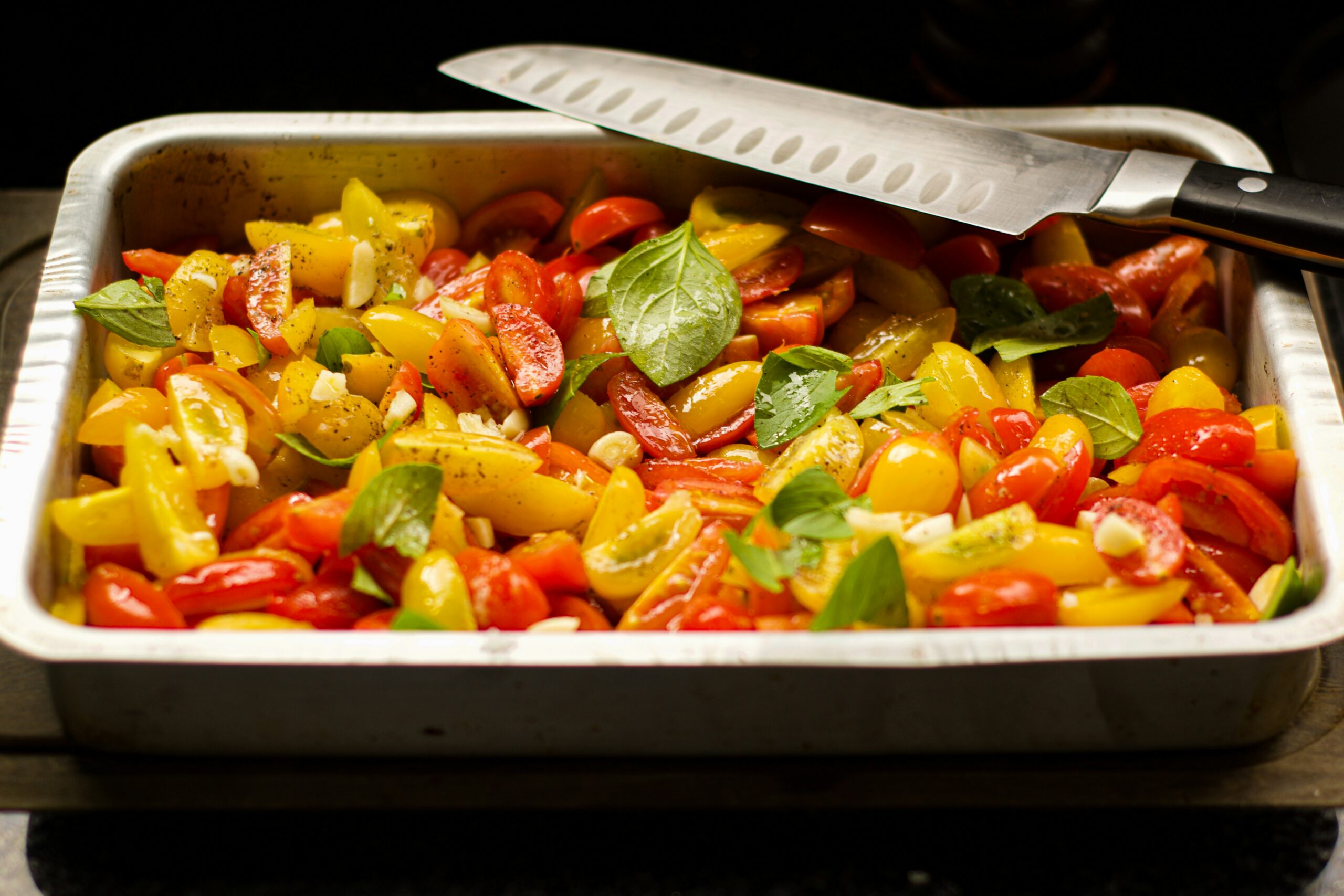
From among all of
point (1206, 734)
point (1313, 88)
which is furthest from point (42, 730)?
point (1313, 88)

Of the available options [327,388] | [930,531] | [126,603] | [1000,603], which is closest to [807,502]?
[930,531]

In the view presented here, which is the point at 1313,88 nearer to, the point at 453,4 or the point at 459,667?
the point at 453,4

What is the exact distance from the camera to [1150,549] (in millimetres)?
1470

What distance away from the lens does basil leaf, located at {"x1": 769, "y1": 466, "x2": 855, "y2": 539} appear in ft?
5.00

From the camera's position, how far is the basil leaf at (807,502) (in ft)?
5.00

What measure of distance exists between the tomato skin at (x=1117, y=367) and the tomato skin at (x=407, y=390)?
3.59 ft

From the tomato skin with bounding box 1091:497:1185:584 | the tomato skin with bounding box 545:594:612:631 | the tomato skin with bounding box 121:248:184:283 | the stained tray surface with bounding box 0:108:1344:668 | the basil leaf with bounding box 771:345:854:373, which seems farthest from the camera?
the tomato skin with bounding box 121:248:184:283

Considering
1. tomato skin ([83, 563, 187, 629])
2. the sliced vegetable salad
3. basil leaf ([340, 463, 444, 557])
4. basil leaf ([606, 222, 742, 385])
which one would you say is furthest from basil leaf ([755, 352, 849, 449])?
tomato skin ([83, 563, 187, 629])

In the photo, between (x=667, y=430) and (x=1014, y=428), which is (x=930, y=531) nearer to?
(x=1014, y=428)

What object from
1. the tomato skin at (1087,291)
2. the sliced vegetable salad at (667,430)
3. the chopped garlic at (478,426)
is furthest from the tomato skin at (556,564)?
the tomato skin at (1087,291)

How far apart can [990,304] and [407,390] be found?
3.35 feet

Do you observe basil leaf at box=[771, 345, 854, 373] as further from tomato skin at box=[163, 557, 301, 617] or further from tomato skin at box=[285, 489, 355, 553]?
tomato skin at box=[163, 557, 301, 617]

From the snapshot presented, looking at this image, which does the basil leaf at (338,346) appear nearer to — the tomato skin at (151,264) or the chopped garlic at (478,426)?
the chopped garlic at (478,426)

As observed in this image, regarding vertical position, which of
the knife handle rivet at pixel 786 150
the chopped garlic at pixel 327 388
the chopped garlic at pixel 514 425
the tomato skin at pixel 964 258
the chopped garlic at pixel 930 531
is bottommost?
the chopped garlic at pixel 514 425
